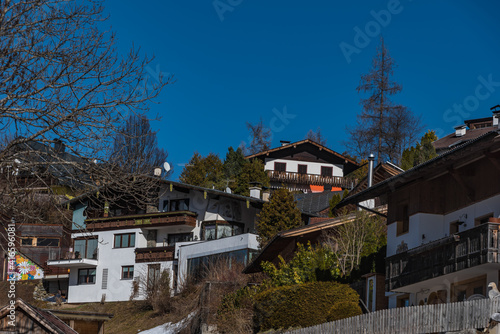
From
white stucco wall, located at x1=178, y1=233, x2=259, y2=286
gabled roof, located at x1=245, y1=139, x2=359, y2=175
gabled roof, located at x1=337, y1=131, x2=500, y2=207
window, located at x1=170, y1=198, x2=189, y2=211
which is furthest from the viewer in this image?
gabled roof, located at x1=245, y1=139, x2=359, y2=175

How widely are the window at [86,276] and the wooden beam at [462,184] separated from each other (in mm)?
38186

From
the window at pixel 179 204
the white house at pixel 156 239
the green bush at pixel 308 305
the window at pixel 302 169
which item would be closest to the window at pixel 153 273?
the white house at pixel 156 239

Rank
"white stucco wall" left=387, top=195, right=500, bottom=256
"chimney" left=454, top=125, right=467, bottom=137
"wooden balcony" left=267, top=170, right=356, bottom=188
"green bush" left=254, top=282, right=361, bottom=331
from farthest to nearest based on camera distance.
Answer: "wooden balcony" left=267, top=170, right=356, bottom=188
"chimney" left=454, top=125, right=467, bottom=137
"green bush" left=254, top=282, right=361, bottom=331
"white stucco wall" left=387, top=195, right=500, bottom=256

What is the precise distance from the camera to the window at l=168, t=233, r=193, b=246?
2270 inches

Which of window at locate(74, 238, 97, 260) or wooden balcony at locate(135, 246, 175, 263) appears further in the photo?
window at locate(74, 238, 97, 260)

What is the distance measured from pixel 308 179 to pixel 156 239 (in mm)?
22950

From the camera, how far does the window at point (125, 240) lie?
2327 inches

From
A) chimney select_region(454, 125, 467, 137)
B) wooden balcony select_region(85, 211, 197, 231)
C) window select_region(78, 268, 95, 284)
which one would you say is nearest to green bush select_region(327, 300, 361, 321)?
wooden balcony select_region(85, 211, 197, 231)

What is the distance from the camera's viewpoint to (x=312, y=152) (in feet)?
262

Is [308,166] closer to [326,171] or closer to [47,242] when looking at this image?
[326,171]

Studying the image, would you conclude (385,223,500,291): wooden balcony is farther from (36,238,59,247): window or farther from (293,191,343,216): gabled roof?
(36,238,59,247): window

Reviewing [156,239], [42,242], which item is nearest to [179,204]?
[156,239]

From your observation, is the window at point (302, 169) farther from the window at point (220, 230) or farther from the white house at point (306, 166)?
the window at point (220, 230)

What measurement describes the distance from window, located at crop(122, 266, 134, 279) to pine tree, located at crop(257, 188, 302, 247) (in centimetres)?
1264
